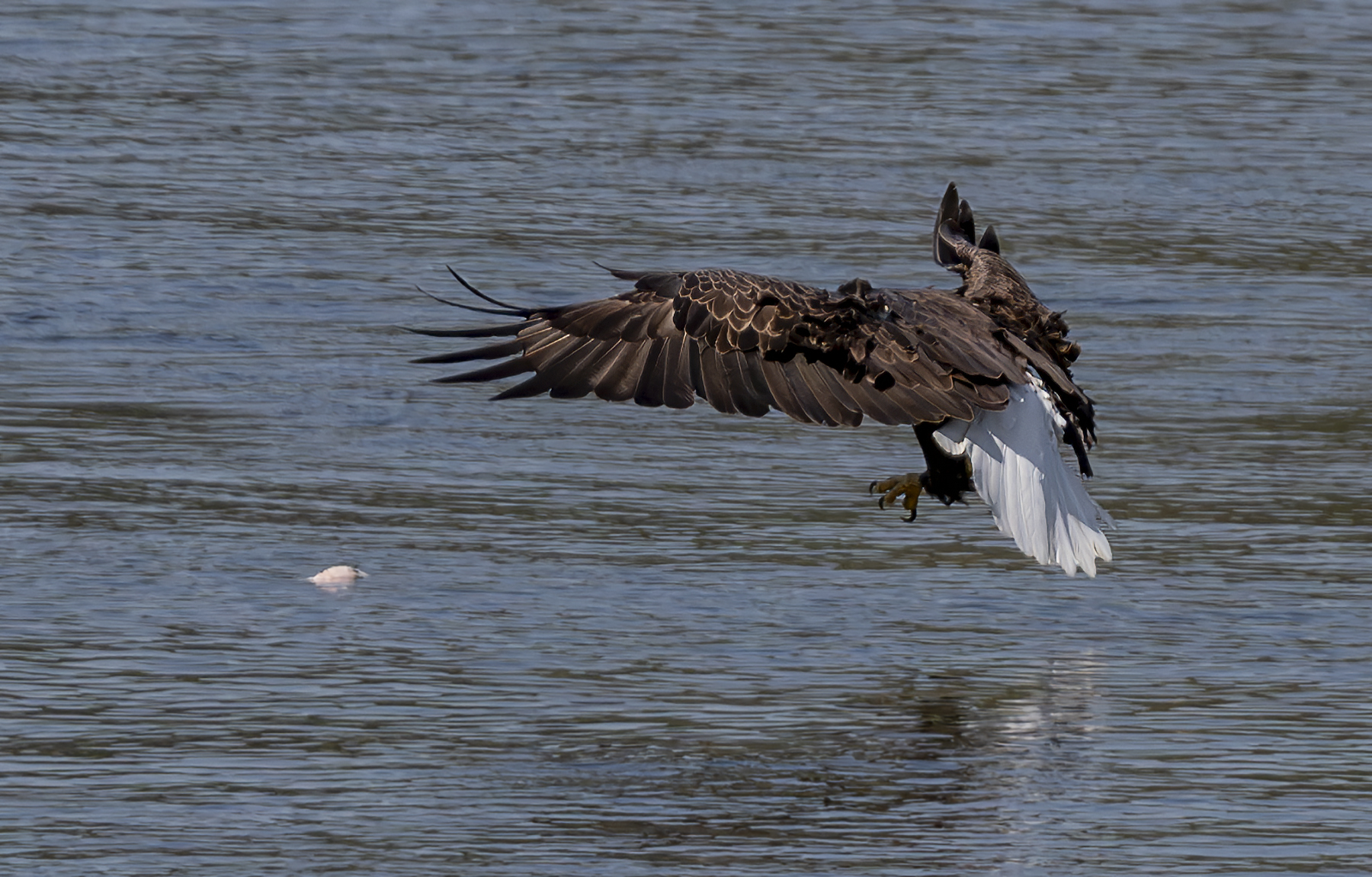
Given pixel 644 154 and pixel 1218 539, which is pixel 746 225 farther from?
pixel 1218 539

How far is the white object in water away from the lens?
607cm

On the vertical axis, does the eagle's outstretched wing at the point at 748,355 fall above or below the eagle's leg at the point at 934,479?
above

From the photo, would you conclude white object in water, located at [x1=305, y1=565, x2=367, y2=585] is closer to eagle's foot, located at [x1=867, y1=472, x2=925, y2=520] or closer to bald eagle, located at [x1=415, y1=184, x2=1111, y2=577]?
bald eagle, located at [x1=415, y1=184, x2=1111, y2=577]

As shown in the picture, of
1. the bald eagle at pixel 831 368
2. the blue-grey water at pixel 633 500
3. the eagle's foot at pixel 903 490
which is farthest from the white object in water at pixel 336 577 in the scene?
the eagle's foot at pixel 903 490

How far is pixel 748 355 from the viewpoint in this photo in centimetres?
570

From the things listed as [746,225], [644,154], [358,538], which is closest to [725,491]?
[358,538]

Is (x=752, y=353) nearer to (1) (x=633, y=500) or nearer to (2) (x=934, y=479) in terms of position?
(2) (x=934, y=479)

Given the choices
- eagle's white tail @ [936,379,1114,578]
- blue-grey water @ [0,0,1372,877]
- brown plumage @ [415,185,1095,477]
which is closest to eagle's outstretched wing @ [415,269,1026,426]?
brown plumage @ [415,185,1095,477]

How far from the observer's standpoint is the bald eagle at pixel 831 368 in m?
5.64

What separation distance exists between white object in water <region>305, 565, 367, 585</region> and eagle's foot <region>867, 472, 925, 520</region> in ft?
4.80

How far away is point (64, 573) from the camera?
607cm

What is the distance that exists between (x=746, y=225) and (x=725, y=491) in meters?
3.03

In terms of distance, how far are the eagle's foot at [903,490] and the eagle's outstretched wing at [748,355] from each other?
798 mm

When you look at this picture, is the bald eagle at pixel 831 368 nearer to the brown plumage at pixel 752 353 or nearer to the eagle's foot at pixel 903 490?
the brown plumage at pixel 752 353
